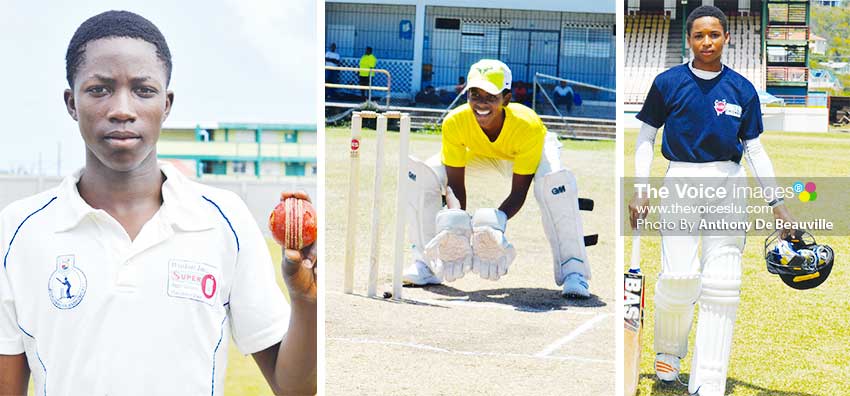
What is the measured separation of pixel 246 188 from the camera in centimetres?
459

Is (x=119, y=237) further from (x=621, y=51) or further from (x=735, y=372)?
(x=735, y=372)

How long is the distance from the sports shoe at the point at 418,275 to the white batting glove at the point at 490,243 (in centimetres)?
76

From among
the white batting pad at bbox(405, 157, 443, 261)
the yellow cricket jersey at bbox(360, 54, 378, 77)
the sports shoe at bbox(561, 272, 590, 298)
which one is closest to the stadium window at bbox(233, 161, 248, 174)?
the white batting pad at bbox(405, 157, 443, 261)

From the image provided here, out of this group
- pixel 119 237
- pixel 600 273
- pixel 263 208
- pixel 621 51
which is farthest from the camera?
pixel 600 273

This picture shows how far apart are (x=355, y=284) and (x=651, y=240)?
171 cm

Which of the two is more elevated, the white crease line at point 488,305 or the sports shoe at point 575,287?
the sports shoe at point 575,287

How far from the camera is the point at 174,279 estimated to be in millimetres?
3119

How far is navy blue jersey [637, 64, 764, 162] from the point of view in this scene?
4398 millimetres

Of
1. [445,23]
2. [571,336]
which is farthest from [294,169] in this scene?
[445,23]

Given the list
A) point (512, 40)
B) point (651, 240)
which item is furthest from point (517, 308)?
point (512, 40)

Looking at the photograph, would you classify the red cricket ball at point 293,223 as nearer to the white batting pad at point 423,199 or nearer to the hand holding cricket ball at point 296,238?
the hand holding cricket ball at point 296,238

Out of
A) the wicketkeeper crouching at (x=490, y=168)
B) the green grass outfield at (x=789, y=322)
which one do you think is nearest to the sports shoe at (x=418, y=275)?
the wicketkeeper crouching at (x=490, y=168)

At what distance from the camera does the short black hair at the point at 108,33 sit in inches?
124

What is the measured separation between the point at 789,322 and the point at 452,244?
1635 mm
